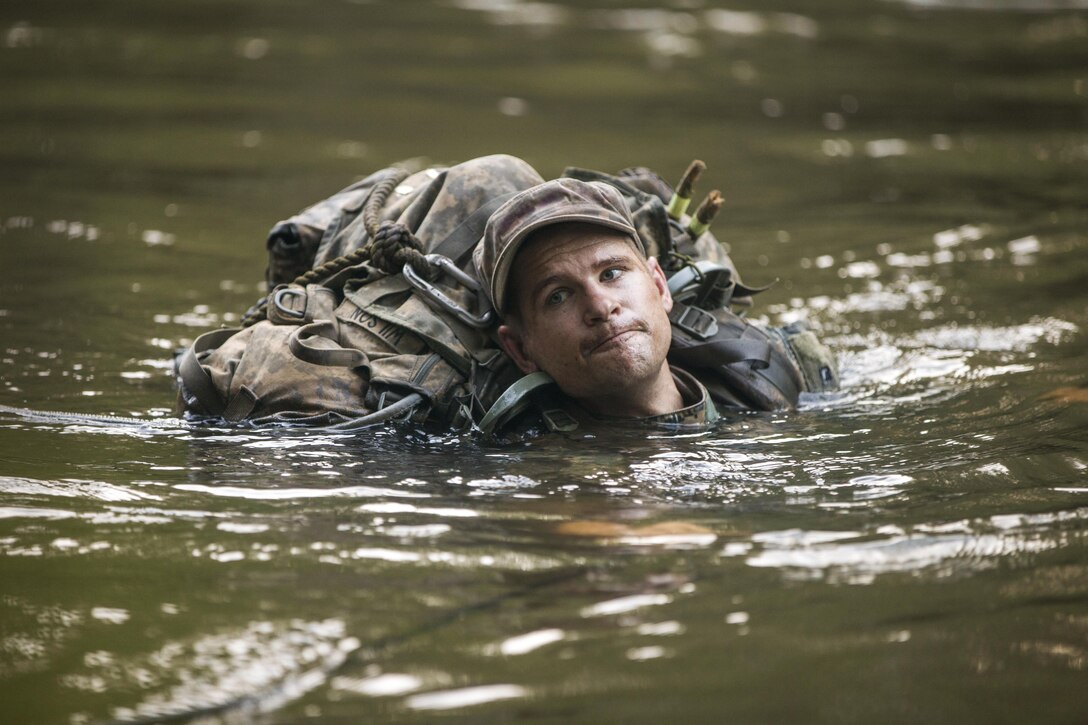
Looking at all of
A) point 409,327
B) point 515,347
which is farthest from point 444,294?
point 515,347

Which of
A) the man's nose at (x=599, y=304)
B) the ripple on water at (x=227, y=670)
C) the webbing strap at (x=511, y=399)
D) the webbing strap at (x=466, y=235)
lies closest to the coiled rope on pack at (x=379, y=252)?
the webbing strap at (x=466, y=235)

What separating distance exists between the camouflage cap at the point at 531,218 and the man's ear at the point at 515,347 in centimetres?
8

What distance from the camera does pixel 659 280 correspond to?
5070 millimetres

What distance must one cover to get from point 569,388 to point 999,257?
4647 millimetres

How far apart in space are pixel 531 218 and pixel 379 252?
0.69 meters

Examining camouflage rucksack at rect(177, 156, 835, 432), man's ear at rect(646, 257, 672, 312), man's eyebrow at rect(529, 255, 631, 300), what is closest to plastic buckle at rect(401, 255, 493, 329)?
camouflage rucksack at rect(177, 156, 835, 432)

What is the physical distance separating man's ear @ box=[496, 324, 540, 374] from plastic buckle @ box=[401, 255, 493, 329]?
0.28 ft

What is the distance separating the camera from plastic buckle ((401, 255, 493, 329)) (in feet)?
16.3

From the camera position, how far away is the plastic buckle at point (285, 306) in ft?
16.7

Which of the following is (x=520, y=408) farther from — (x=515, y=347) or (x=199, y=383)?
(x=199, y=383)

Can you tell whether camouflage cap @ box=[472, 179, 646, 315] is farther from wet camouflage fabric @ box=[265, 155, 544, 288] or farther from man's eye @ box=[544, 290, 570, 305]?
wet camouflage fabric @ box=[265, 155, 544, 288]

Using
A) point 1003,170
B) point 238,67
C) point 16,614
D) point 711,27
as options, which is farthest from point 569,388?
point 711,27

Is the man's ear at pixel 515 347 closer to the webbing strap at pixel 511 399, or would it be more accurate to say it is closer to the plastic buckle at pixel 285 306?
the webbing strap at pixel 511 399

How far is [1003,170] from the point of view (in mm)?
11047
